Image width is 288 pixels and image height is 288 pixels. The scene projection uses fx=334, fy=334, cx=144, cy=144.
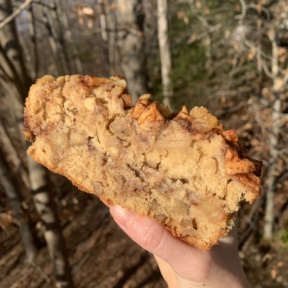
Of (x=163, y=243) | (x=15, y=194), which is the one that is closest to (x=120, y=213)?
(x=163, y=243)

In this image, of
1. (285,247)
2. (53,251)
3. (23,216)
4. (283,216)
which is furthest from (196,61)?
(53,251)

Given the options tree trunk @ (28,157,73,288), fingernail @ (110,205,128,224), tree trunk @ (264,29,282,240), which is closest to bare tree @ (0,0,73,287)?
tree trunk @ (28,157,73,288)

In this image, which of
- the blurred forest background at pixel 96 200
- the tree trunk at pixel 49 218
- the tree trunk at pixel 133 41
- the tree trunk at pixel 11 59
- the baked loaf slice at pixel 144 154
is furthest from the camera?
the tree trunk at pixel 133 41

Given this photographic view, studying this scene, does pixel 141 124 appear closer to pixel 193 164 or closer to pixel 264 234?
pixel 193 164

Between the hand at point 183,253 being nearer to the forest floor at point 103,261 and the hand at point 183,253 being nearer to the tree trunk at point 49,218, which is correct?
the tree trunk at point 49,218

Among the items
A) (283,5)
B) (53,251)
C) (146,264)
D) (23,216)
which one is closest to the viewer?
(53,251)

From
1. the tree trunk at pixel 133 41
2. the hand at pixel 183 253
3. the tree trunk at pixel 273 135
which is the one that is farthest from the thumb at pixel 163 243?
the tree trunk at pixel 273 135

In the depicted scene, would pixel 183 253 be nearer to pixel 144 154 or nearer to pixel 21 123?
pixel 144 154
